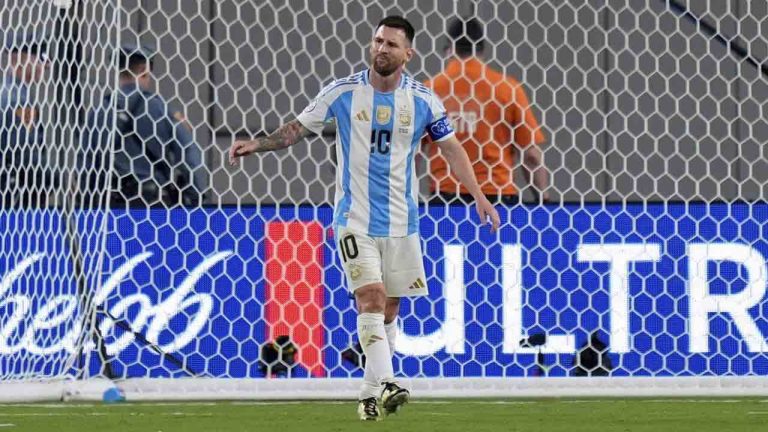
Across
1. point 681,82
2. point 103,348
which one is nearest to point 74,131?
point 103,348

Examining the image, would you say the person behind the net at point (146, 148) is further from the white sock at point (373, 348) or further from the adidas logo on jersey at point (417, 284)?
the white sock at point (373, 348)

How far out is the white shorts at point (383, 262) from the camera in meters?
5.59

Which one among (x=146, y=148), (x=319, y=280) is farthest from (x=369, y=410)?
(x=146, y=148)

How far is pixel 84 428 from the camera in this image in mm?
5266

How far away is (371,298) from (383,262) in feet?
0.64

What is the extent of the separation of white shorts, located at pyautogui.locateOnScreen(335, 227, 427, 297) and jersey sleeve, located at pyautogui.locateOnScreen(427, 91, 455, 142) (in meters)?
0.37

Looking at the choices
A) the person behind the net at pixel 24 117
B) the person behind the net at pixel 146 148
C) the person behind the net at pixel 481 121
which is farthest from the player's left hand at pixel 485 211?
the person behind the net at pixel 24 117

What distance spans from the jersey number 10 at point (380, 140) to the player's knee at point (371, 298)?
474 mm

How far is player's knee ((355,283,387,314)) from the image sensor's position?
558 cm

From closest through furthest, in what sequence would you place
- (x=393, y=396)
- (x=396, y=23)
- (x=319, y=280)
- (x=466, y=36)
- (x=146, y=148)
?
1. (x=393, y=396)
2. (x=396, y=23)
3. (x=319, y=280)
4. (x=466, y=36)
5. (x=146, y=148)

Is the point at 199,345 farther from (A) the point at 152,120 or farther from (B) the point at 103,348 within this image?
(A) the point at 152,120

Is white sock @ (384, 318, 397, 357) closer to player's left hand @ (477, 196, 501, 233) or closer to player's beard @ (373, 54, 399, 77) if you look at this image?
player's left hand @ (477, 196, 501, 233)

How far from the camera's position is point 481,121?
24.8 feet

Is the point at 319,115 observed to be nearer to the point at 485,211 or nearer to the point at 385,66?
the point at 385,66
